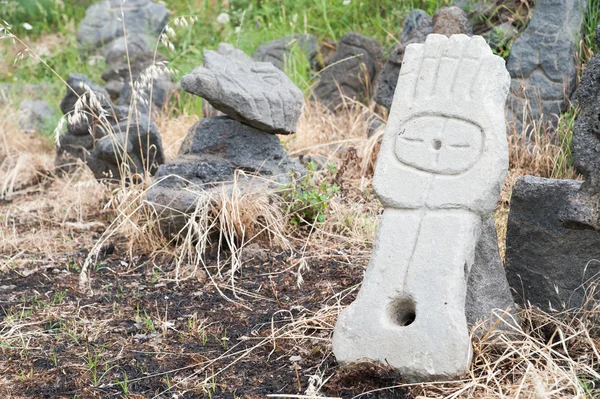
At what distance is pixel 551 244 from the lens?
9.99 feet

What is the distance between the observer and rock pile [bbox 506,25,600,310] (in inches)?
112

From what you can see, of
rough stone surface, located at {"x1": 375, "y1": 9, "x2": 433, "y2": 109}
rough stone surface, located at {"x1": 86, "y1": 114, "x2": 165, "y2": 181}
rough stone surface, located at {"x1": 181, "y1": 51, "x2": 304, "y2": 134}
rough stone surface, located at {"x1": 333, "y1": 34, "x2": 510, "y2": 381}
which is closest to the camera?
rough stone surface, located at {"x1": 333, "y1": 34, "x2": 510, "y2": 381}

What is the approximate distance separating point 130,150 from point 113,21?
4.66 m

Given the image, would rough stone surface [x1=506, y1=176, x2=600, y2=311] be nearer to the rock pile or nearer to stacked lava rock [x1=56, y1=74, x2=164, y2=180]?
the rock pile

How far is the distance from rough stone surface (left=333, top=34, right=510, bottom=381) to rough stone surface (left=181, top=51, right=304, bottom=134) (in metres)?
1.47

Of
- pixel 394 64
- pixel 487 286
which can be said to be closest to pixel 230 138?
pixel 394 64

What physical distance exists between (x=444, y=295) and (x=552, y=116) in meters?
3.04

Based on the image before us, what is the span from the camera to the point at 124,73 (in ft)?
23.9

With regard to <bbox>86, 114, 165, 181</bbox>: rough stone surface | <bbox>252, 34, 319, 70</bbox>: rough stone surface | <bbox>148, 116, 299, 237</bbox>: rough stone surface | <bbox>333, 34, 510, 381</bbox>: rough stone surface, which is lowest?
<bbox>252, 34, 319, 70</bbox>: rough stone surface

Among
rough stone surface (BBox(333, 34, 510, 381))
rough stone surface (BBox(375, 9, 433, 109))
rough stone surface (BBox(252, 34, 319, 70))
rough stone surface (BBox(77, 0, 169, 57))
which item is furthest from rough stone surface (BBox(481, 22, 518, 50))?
rough stone surface (BBox(77, 0, 169, 57))

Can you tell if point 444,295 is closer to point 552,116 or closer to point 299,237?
point 299,237

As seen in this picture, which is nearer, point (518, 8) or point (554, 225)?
point (554, 225)

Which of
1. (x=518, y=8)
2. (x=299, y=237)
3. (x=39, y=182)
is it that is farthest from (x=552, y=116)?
(x=39, y=182)

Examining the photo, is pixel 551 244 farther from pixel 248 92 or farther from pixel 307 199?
pixel 248 92
